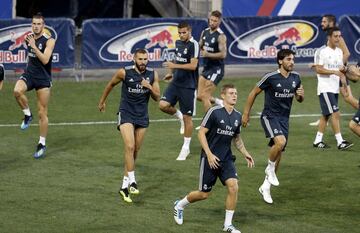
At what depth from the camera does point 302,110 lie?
2594 cm

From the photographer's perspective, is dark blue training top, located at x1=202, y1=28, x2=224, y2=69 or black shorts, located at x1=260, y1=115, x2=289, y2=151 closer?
black shorts, located at x1=260, y1=115, x2=289, y2=151

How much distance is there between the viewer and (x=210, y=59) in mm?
22750

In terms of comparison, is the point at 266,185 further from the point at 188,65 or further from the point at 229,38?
the point at 229,38

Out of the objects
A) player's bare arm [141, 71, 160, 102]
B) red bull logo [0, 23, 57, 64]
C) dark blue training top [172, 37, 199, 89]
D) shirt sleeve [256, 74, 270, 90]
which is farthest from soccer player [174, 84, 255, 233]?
red bull logo [0, 23, 57, 64]

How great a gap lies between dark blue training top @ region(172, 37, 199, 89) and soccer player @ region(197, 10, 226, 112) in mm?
1756

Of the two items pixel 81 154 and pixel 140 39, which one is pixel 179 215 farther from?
pixel 140 39

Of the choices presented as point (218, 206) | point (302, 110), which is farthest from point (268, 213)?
point (302, 110)

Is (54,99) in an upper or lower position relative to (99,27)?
lower

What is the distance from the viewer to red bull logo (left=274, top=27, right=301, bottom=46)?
29781 millimetres

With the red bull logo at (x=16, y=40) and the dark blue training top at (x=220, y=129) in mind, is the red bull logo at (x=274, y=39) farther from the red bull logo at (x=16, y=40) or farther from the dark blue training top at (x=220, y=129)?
the dark blue training top at (x=220, y=129)

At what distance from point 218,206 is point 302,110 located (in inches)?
371

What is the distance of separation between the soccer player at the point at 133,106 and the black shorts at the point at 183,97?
2934mm

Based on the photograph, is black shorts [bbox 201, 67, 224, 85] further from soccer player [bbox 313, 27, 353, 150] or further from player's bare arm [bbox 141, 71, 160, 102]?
player's bare arm [bbox 141, 71, 160, 102]

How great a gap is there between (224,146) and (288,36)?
14825 mm
